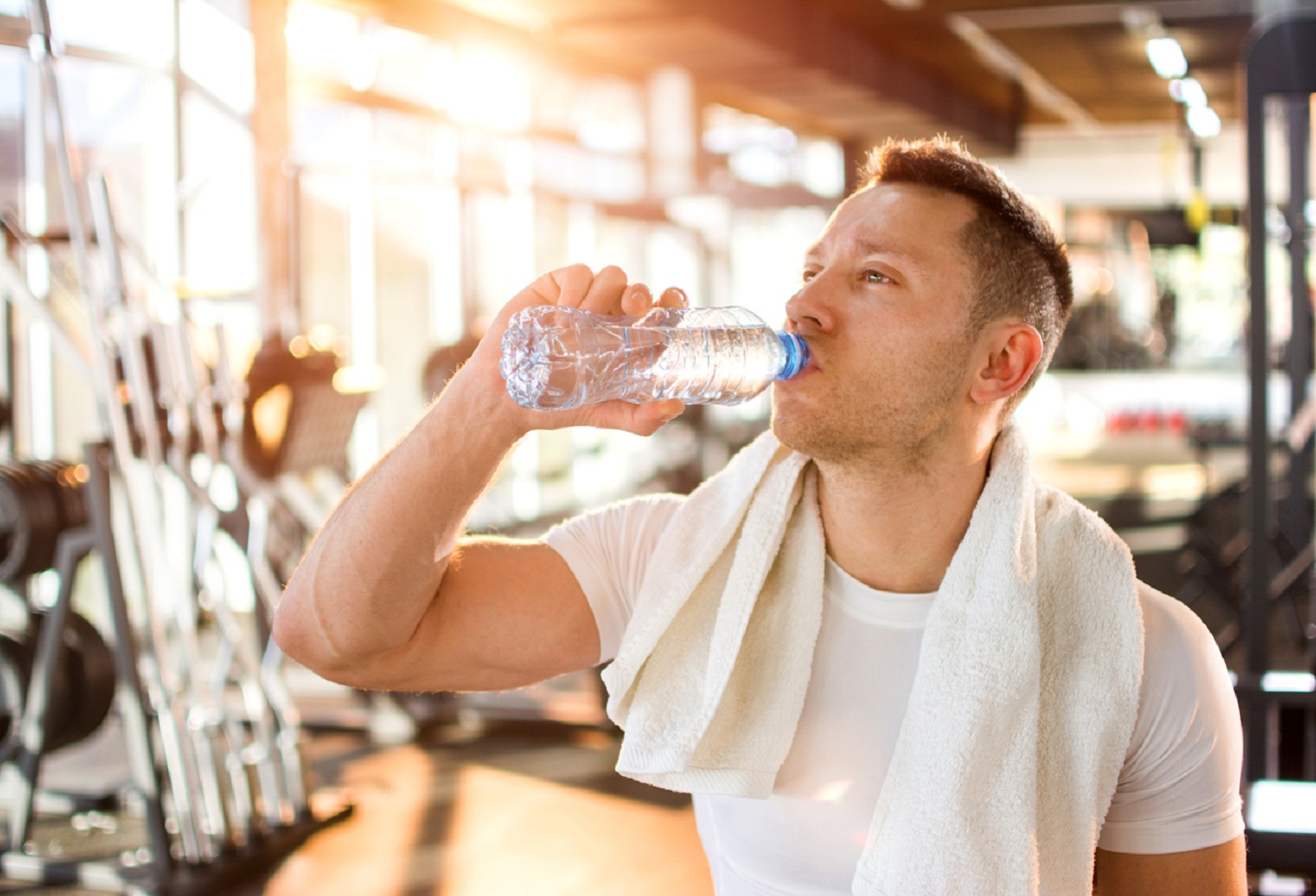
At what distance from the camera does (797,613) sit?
1.30 meters

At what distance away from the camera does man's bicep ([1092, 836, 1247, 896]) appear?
117cm

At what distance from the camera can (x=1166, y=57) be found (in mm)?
9211

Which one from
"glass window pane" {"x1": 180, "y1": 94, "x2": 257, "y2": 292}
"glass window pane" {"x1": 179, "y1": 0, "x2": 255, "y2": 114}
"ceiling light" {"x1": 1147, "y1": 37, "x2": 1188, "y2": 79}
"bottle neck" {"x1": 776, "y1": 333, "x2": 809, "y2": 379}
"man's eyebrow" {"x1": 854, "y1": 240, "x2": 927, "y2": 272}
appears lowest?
"bottle neck" {"x1": 776, "y1": 333, "x2": 809, "y2": 379}

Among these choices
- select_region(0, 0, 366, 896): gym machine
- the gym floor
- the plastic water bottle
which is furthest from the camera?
the gym floor

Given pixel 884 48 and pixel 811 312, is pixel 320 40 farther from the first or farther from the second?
pixel 811 312

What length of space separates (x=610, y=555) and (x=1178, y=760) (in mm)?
638

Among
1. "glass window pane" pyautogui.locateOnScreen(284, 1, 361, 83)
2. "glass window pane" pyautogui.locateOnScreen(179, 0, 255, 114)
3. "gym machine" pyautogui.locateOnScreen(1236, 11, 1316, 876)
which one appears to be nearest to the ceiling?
"glass window pane" pyautogui.locateOnScreen(284, 1, 361, 83)

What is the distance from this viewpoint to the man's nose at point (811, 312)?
4.12 feet

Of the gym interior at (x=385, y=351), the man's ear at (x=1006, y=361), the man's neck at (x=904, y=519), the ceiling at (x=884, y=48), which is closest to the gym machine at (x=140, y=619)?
the gym interior at (x=385, y=351)

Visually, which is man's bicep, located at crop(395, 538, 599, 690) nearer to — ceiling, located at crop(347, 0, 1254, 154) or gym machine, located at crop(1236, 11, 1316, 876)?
gym machine, located at crop(1236, 11, 1316, 876)

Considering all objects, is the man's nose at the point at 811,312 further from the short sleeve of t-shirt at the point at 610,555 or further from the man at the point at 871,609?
the short sleeve of t-shirt at the point at 610,555

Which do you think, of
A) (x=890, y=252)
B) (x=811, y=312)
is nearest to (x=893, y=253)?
(x=890, y=252)

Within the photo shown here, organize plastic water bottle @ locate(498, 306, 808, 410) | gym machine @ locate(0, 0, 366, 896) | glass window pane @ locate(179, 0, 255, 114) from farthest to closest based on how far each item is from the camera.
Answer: glass window pane @ locate(179, 0, 255, 114), gym machine @ locate(0, 0, 366, 896), plastic water bottle @ locate(498, 306, 808, 410)

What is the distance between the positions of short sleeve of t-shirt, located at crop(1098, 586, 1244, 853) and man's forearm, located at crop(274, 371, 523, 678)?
2.18 ft
